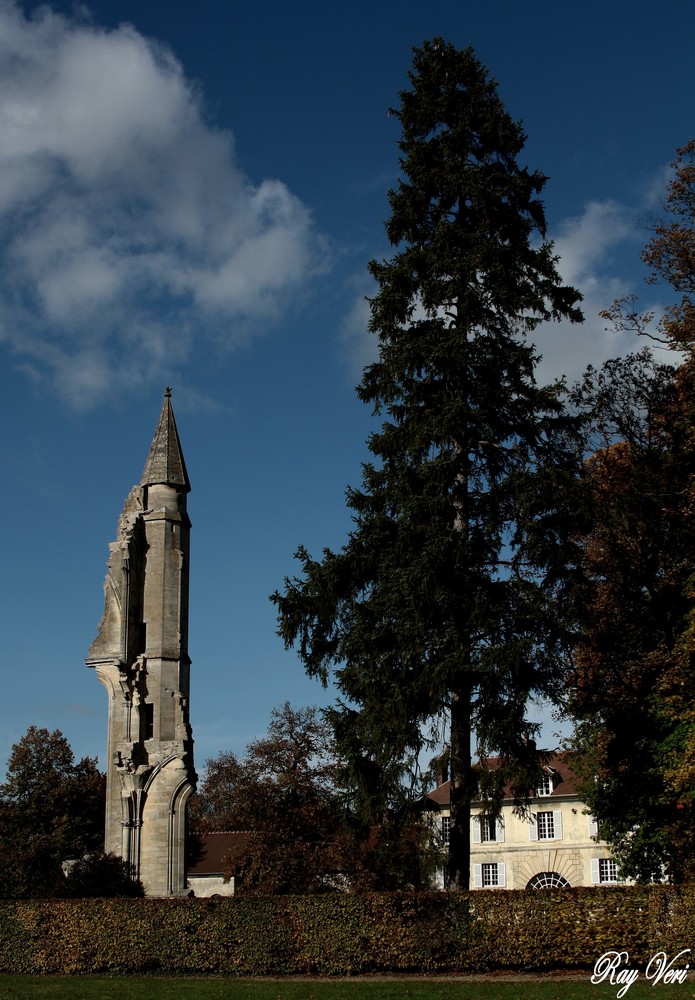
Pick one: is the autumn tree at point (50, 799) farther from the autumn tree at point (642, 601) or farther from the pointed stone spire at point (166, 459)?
the autumn tree at point (642, 601)

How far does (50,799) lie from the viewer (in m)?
52.2

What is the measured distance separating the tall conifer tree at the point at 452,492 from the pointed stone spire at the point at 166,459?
1098cm

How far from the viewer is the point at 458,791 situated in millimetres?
20266

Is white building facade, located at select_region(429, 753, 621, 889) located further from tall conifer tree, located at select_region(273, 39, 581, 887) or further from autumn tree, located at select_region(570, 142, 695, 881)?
tall conifer tree, located at select_region(273, 39, 581, 887)

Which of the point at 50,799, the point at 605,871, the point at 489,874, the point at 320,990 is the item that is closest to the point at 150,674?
the point at 320,990

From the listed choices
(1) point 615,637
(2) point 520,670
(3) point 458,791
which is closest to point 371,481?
(2) point 520,670

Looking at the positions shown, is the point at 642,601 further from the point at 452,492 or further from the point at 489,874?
the point at 489,874

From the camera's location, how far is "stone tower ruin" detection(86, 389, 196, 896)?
95.9 feet

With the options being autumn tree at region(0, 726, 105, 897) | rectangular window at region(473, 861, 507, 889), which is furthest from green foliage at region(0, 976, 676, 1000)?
rectangular window at region(473, 861, 507, 889)

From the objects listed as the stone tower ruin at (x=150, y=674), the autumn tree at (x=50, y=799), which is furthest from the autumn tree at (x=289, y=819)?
the autumn tree at (x=50, y=799)

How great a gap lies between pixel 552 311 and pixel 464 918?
13.1 meters

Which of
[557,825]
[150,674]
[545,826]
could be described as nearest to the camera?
[150,674]

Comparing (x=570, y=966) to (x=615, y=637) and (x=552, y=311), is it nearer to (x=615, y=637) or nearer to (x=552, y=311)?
(x=615, y=637)

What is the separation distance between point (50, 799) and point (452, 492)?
37.7m
